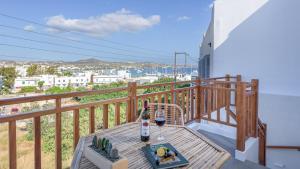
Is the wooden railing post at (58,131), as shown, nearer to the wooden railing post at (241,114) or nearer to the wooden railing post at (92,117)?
the wooden railing post at (92,117)

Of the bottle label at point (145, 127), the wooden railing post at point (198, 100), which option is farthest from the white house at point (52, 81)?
the bottle label at point (145, 127)

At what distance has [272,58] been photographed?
4.74m

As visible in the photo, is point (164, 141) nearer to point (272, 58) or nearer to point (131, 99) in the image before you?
point (131, 99)

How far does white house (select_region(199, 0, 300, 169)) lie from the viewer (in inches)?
175

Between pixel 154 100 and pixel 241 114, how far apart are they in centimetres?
129

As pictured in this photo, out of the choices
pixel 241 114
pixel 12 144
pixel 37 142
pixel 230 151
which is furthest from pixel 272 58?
pixel 12 144

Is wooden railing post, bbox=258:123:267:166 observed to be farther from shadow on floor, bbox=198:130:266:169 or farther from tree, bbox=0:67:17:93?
tree, bbox=0:67:17:93

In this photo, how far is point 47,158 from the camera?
804 centimetres

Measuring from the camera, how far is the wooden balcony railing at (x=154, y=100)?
1.90m

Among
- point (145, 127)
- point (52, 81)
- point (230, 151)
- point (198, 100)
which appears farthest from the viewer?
point (52, 81)

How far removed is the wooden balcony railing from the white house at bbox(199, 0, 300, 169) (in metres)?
0.57

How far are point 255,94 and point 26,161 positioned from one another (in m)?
7.43

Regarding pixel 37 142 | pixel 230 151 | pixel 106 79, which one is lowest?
pixel 230 151

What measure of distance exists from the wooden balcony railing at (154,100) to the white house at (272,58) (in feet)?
1.89
